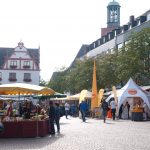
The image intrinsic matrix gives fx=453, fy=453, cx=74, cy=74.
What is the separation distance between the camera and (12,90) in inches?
850

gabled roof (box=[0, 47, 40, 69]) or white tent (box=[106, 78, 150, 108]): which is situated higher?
gabled roof (box=[0, 47, 40, 69])

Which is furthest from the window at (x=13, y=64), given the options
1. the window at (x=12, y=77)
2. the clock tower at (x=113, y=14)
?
the clock tower at (x=113, y=14)

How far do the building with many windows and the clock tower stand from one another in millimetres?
18053

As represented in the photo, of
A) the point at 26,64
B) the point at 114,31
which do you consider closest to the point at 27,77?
the point at 26,64

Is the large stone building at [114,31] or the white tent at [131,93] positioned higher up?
the large stone building at [114,31]

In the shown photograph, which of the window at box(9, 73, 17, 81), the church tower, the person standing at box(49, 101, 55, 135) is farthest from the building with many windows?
the person standing at box(49, 101, 55, 135)

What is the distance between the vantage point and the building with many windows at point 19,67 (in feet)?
296

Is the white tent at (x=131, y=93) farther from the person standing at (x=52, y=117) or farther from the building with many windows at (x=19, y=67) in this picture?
the building with many windows at (x=19, y=67)

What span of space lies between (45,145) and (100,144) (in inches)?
81.7

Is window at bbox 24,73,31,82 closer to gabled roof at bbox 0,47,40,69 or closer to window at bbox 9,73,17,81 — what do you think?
window at bbox 9,73,17,81

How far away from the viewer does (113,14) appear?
9625cm

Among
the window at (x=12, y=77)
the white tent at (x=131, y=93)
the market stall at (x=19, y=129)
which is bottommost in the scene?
the market stall at (x=19, y=129)

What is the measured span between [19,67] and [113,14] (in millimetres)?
23094

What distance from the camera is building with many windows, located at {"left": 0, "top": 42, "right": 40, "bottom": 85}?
90125 mm
